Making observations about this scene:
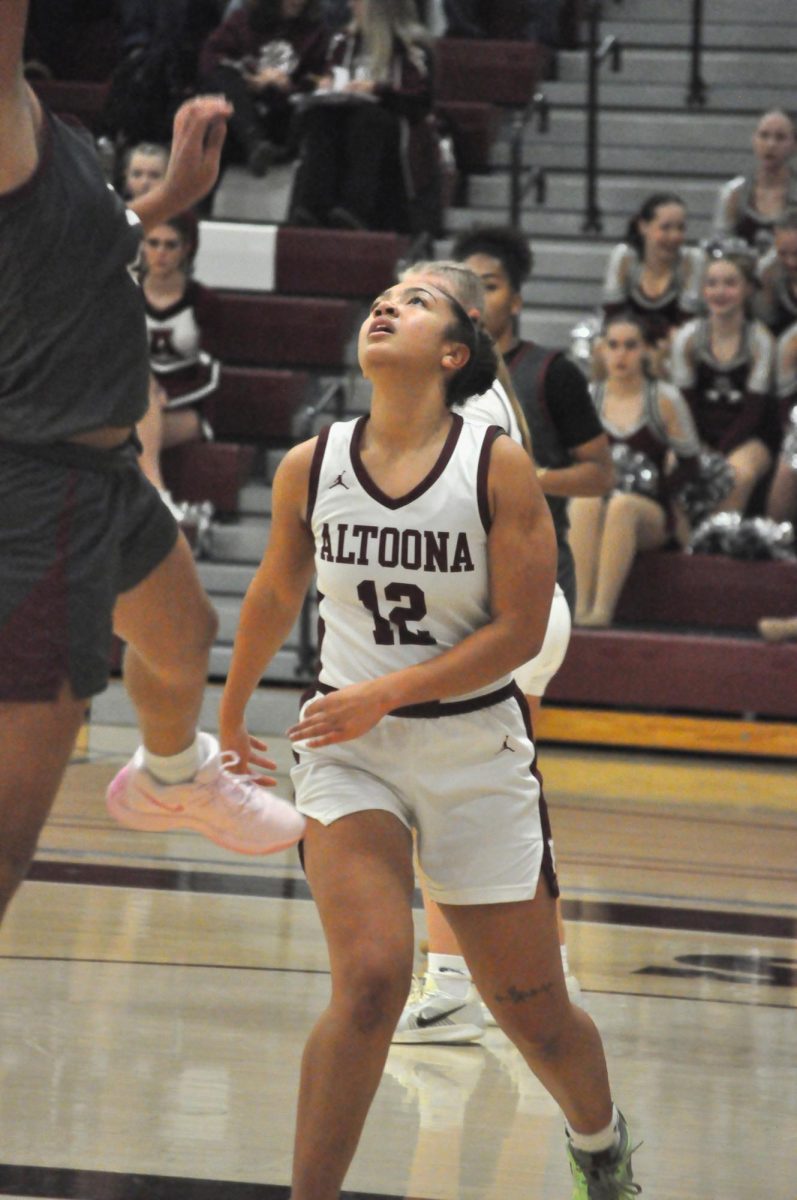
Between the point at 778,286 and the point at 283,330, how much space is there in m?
2.54

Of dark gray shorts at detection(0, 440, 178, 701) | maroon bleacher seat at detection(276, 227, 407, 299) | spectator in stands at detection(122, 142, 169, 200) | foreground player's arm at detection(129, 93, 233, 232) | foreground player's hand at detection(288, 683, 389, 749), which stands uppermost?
foreground player's arm at detection(129, 93, 233, 232)

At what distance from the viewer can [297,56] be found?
10.3 meters

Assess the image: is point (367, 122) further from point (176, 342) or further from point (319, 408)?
point (319, 408)

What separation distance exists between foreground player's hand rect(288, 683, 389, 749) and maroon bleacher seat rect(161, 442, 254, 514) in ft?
21.5

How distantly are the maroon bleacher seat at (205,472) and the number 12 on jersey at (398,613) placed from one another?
21.0 ft

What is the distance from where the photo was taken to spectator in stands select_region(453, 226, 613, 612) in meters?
4.50

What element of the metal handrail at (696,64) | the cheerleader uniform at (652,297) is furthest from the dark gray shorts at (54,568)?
the metal handrail at (696,64)

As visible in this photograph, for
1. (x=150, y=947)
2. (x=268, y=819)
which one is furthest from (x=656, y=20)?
(x=268, y=819)

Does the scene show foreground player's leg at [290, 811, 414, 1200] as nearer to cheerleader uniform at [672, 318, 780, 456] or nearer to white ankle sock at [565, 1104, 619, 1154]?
white ankle sock at [565, 1104, 619, 1154]

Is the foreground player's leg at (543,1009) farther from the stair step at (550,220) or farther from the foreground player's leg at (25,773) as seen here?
the stair step at (550,220)

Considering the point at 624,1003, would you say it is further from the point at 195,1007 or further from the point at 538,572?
the point at 538,572

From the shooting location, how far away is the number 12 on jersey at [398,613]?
2930 mm

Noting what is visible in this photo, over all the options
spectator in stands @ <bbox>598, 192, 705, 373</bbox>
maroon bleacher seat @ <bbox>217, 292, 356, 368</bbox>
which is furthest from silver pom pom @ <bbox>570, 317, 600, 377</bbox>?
maroon bleacher seat @ <bbox>217, 292, 356, 368</bbox>

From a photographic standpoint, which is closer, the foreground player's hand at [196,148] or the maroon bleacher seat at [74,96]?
the foreground player's hand at [196,148]
